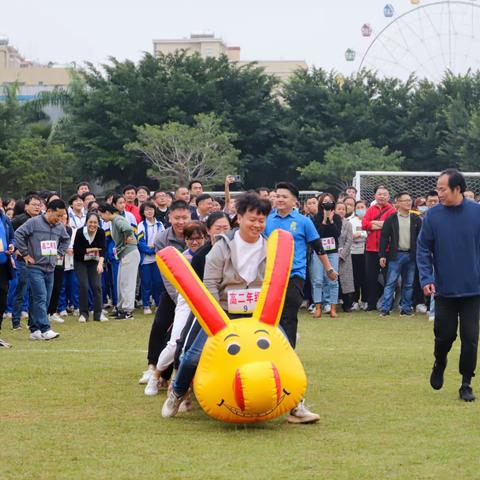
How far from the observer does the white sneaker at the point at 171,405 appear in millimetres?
8812

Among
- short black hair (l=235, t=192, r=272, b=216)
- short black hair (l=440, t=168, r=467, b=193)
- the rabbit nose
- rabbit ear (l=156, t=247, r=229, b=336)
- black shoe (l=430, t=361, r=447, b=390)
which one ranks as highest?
short black hair (l=440, t=168, r=467, b=193)

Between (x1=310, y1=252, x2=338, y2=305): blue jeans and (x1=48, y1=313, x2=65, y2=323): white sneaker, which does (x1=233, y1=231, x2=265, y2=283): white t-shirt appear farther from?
(x1=310, y1=252, x2=338, y2=305): blue jeans

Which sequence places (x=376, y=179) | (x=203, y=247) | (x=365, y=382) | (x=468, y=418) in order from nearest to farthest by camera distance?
(x=468, y=418) → (x=203, y=247) → (x=365, y=382) → (x=376, y=179)

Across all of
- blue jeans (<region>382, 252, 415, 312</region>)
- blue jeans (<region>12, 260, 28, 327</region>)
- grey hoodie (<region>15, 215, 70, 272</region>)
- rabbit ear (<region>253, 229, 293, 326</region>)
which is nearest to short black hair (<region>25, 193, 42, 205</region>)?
blue jeans (<region>12, 260, 28, 327</region>)

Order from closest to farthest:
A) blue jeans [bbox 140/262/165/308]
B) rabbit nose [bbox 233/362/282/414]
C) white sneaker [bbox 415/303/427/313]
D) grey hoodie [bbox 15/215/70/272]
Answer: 1. rabbit nose [bbox 233/362/282/414]
2. grey hoodie [bbox 15/215/70/272]
3. blue jeans [bbox 140/262/165/308]
4. white sneaker [bbox 415/303/427/313]

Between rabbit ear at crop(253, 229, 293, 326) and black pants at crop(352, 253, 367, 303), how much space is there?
11.2m

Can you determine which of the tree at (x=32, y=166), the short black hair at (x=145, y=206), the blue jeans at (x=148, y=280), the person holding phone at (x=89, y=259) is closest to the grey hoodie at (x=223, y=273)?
the person holding phone at (x=89, y=259)

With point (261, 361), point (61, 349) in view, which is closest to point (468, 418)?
point (261, 361)

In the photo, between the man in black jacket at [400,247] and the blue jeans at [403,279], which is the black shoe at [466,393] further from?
the blue jeans at [403,279]

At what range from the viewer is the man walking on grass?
948 cm

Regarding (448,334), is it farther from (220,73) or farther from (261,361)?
(220,73)

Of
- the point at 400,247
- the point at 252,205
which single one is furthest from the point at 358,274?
the point at 252,205

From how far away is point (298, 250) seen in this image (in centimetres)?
1082

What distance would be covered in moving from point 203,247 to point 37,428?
7.27ft
